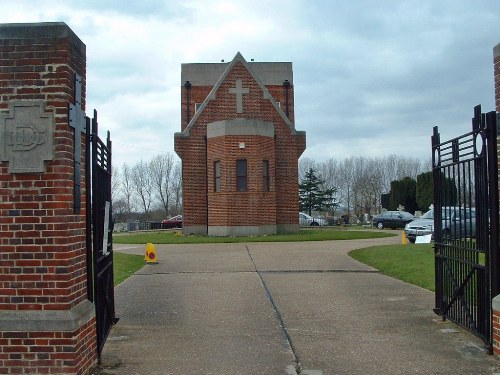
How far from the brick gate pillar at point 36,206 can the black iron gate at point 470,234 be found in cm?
470

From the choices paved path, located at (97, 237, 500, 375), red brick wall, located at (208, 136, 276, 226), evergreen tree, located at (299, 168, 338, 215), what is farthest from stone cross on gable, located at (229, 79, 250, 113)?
evergreen tree, located at (299, 168, 338, 215)

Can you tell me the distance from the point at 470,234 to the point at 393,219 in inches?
1313

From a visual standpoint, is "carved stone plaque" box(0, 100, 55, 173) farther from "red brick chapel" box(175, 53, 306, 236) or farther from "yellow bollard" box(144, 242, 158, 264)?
"red brick chapel" box(175, 53, 306, 236)

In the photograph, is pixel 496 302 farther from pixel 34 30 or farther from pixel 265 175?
pixel 265 175

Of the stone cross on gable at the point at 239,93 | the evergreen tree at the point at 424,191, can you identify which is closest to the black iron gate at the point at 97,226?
the stone cross on gable at the point at 239,93

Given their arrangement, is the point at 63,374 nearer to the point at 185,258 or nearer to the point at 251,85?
the point at 185,258

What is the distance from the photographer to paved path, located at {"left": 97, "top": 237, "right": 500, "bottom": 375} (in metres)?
6.12

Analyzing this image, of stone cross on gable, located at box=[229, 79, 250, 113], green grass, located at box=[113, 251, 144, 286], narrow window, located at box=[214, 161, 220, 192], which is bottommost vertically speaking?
green grass, located at box=[113, 251, 144, 286]

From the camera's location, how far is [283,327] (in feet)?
26.0

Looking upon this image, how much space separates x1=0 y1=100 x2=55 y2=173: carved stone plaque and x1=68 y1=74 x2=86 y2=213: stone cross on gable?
0.26m

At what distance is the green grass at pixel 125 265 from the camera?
44.0 feet

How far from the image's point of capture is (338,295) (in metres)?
10.4

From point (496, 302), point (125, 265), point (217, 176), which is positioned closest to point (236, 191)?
point (217, 176)

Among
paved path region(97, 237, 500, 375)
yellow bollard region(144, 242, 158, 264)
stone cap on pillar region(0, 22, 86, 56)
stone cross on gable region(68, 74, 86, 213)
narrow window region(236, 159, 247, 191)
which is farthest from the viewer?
narrow window region(236, 159, 247, 191)
